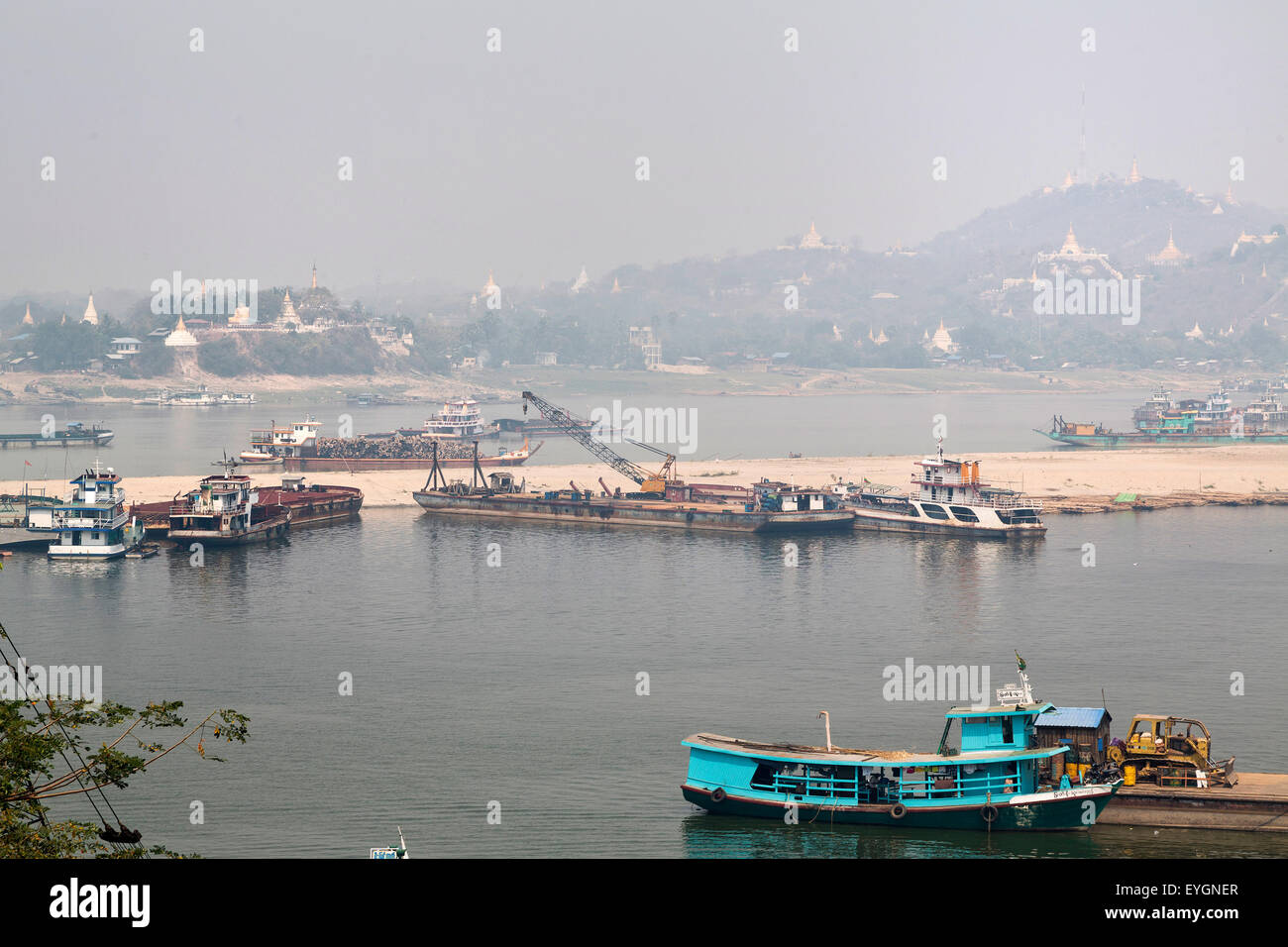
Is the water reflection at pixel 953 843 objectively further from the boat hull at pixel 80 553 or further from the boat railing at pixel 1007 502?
the boat railing at pixel 1007 502

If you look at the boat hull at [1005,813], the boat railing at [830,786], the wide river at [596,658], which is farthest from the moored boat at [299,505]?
the boat hull at [1005,813]

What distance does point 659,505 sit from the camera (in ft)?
279

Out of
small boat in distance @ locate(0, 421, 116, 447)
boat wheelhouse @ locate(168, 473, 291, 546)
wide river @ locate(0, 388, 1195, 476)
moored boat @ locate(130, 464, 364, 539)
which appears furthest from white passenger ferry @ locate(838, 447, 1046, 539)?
small boat in distance @ locate(0, 421, 116, 447)

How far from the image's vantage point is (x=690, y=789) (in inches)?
1235

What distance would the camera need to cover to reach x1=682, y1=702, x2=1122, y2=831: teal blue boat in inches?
1188

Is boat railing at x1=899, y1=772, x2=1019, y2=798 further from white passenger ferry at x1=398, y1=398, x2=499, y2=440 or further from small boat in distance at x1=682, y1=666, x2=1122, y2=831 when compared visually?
white passenger ferry at x1=398, y1=398, x2=499, y2=440

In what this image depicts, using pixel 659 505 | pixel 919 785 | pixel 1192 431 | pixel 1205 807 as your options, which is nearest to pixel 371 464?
pixel 659 505

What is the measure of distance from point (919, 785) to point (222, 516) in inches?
2080

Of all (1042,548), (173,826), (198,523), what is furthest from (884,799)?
(198,523)

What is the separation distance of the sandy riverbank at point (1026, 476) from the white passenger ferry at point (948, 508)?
34.7 feet

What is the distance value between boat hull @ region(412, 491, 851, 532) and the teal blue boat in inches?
1935

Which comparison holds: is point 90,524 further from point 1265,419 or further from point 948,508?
point 1265,419
